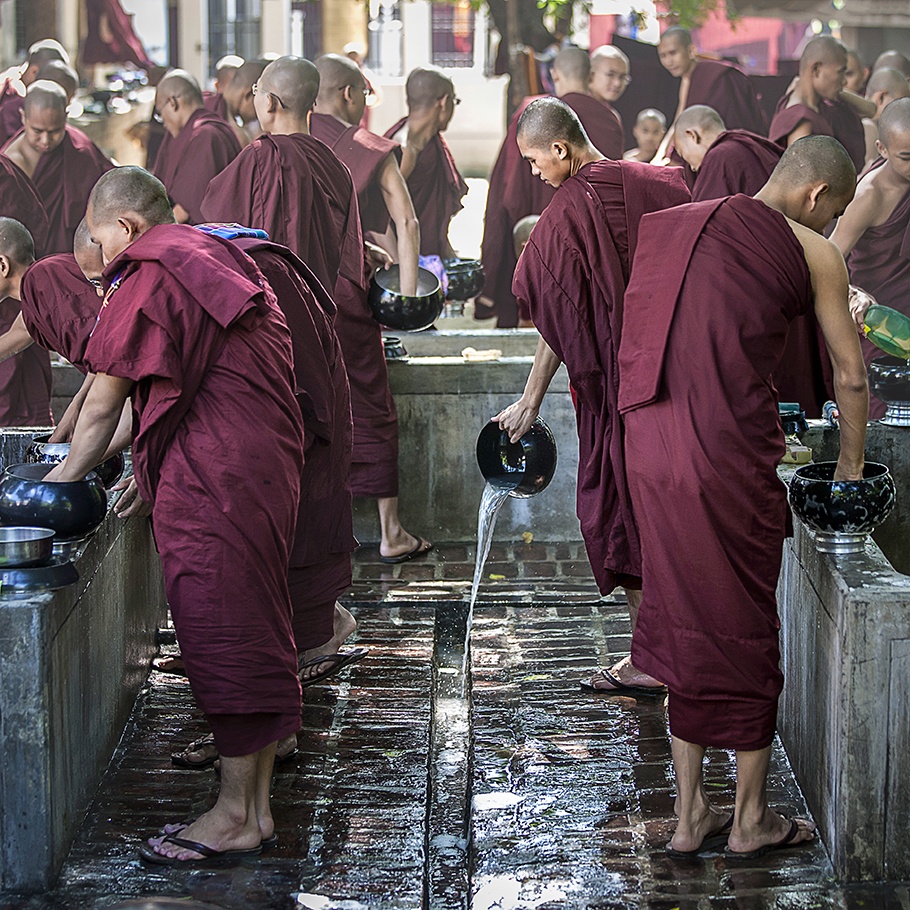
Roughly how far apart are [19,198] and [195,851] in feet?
17.8

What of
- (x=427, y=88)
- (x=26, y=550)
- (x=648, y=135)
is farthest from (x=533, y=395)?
(x=648, y=135)

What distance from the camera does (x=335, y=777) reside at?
12.8 feet

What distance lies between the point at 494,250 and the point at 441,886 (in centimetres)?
596

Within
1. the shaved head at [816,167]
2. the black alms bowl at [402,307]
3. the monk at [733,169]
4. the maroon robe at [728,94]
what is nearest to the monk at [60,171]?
the black alms bowl at [402,307]

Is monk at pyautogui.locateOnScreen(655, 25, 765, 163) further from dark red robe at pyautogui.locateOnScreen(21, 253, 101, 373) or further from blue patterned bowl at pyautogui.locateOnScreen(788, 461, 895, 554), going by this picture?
blue patterned bowl at pyautogui.locateOnScreen(788, 461, 895, 554)

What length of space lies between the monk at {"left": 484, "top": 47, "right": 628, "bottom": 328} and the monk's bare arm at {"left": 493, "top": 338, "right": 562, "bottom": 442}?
3.97 metres

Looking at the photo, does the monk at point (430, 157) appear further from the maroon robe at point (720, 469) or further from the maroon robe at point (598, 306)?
the maroon robe at point (720, 469)

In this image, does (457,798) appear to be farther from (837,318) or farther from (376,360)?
(376,360)

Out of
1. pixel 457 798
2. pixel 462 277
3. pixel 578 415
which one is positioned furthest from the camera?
pixel 462 277

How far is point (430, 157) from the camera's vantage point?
8.84 m

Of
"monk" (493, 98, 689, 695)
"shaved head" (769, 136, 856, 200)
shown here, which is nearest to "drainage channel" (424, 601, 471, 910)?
"monk" (493, 98, 689, 695)

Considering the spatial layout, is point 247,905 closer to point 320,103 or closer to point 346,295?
point 346,295

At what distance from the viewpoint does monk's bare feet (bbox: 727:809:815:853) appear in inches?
135

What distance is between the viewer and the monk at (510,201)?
878 centimetres
